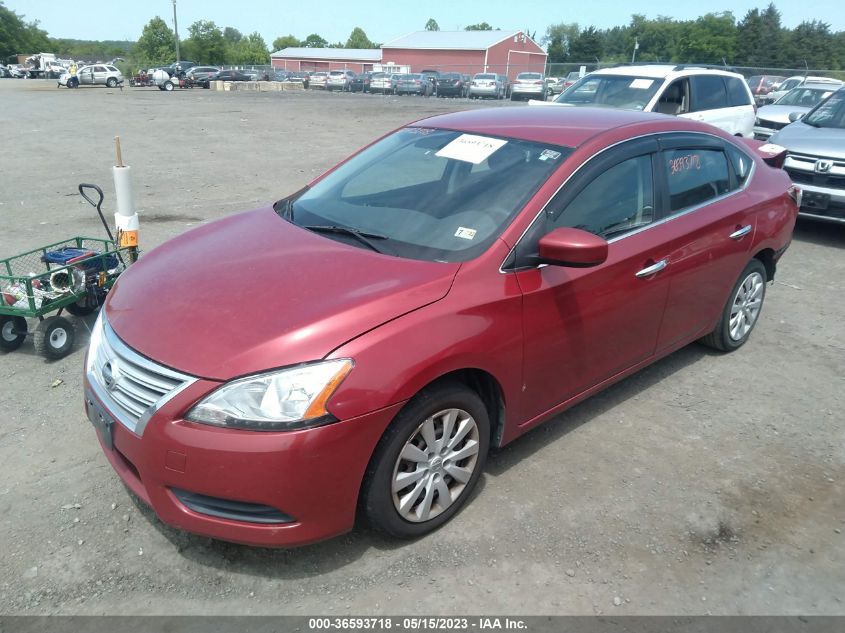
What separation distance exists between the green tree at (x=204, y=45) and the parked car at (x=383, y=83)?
52230 millimetres

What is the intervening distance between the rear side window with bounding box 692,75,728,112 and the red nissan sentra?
20.4 ft

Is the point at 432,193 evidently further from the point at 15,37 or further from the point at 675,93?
the point at 15,37

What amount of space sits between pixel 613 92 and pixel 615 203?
7.15 metres

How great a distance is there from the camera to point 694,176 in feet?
14.0

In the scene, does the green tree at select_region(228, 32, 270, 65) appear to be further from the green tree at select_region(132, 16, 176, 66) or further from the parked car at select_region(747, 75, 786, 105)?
the parked car at select_region(747, 75, 786, 105)

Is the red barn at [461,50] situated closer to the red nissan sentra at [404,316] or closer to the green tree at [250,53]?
the green tree at [250,53]

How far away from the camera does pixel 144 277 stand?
3273mm

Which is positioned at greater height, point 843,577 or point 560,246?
point 560,246

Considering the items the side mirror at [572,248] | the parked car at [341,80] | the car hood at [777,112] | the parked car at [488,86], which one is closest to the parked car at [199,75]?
the parked car at [341,80]

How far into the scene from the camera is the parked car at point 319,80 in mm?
48875
